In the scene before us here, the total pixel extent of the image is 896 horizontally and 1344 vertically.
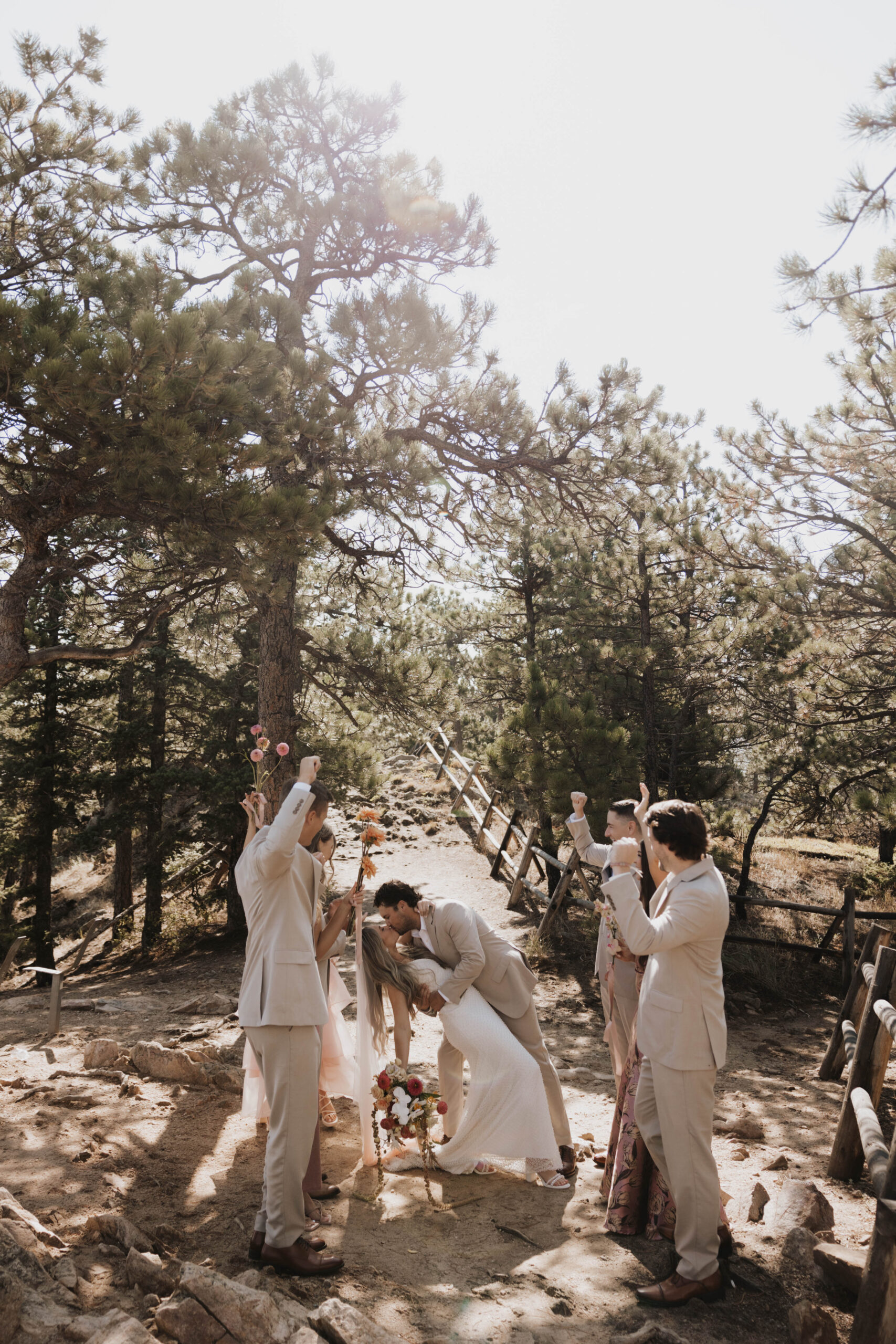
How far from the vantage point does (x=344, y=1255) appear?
10.3 ft

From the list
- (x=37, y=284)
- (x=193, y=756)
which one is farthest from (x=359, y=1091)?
(x=193, y=756)

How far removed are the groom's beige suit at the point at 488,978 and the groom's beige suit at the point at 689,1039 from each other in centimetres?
106

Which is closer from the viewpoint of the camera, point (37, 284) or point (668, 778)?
point (37, 284)

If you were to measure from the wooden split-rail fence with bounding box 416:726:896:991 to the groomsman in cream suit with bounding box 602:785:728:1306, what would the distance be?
3.68m

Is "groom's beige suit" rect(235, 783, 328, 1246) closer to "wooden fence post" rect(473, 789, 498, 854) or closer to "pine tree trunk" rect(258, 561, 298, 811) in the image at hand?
"pine tree trunk" rect(258, 561, 298, 811)

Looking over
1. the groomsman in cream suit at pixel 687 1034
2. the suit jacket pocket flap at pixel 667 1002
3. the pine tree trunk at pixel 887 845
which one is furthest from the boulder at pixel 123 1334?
the pine tree trunk at pixel 887 845

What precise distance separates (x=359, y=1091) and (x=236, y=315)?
461 cm

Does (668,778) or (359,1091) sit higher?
(668,778)

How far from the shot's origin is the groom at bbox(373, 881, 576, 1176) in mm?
3939

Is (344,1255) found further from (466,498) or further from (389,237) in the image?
(389,237)

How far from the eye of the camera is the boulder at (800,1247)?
3080mm

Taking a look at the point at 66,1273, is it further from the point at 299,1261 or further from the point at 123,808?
the point at 123,808

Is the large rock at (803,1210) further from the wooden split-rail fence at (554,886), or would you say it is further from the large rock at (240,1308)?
the wooden split-rail fence at (554,886)

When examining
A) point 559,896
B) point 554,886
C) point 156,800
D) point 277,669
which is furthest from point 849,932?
point 156,800
